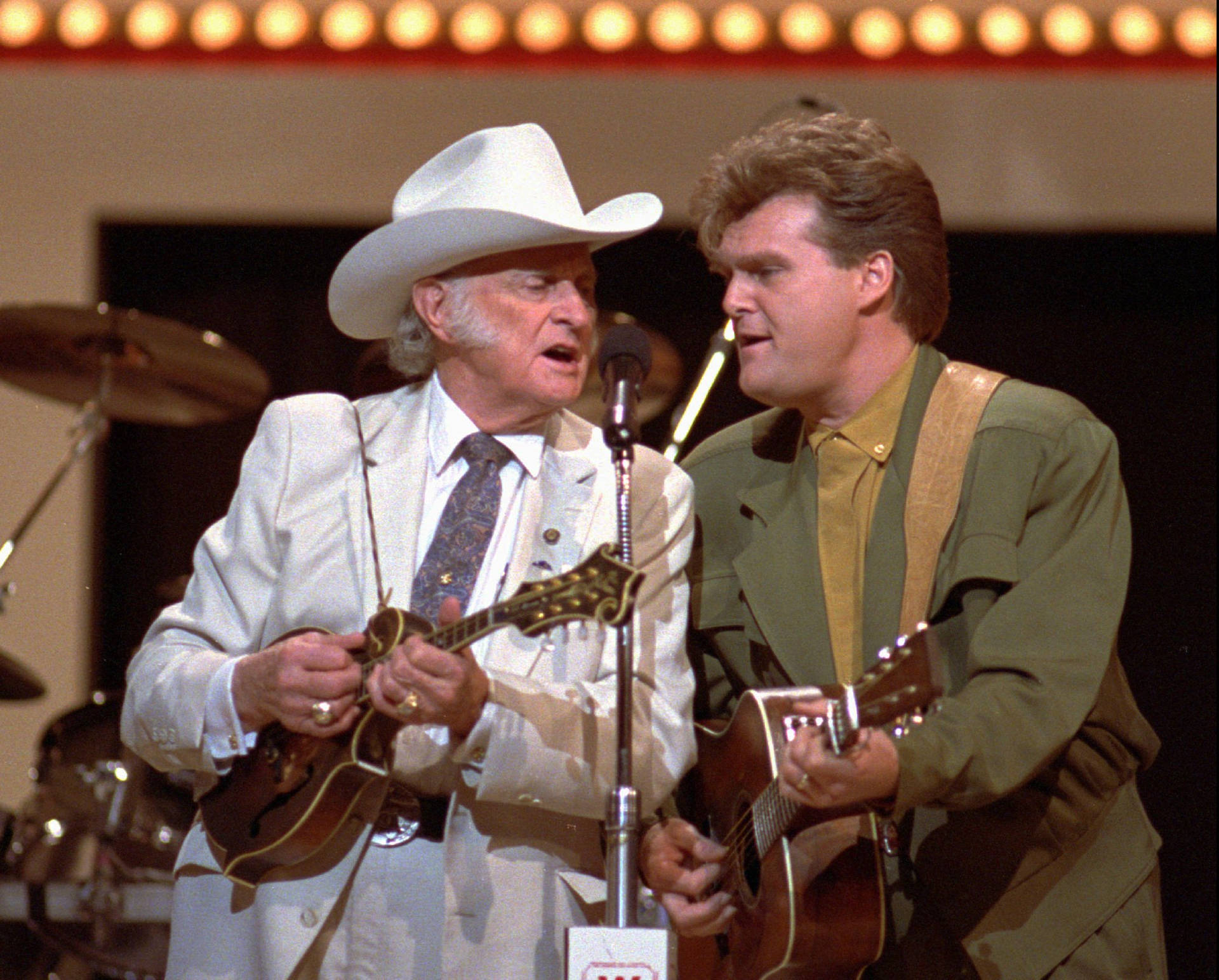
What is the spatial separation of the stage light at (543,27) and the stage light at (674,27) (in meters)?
0.32

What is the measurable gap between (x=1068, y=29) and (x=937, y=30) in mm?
467

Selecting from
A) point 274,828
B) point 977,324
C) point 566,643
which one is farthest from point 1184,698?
point 274,828

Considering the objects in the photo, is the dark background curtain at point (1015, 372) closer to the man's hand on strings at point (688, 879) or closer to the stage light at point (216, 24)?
the stage light at point (216, 24)

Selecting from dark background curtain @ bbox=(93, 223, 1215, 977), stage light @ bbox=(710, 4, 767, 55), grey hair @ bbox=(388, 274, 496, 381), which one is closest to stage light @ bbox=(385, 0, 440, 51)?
dark background curtain @ bbox=(93, 223, 1215, 977)

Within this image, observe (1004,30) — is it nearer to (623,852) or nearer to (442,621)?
(442,621)

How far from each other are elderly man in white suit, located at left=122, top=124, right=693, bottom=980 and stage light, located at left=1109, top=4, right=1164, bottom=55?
134 inches

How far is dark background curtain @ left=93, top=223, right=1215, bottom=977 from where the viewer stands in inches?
241

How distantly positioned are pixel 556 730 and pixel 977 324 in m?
3.98

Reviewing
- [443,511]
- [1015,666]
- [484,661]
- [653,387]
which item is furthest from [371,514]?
[653,387]

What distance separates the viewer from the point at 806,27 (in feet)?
19.8

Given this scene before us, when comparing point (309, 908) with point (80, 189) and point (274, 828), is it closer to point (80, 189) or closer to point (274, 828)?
point (274, 828)

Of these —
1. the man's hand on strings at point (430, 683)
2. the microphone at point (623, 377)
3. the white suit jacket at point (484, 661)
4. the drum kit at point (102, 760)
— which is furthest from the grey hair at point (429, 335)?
the drum kit at point (102, 760)

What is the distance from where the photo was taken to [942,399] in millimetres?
3084

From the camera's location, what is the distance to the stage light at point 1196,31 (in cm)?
591
